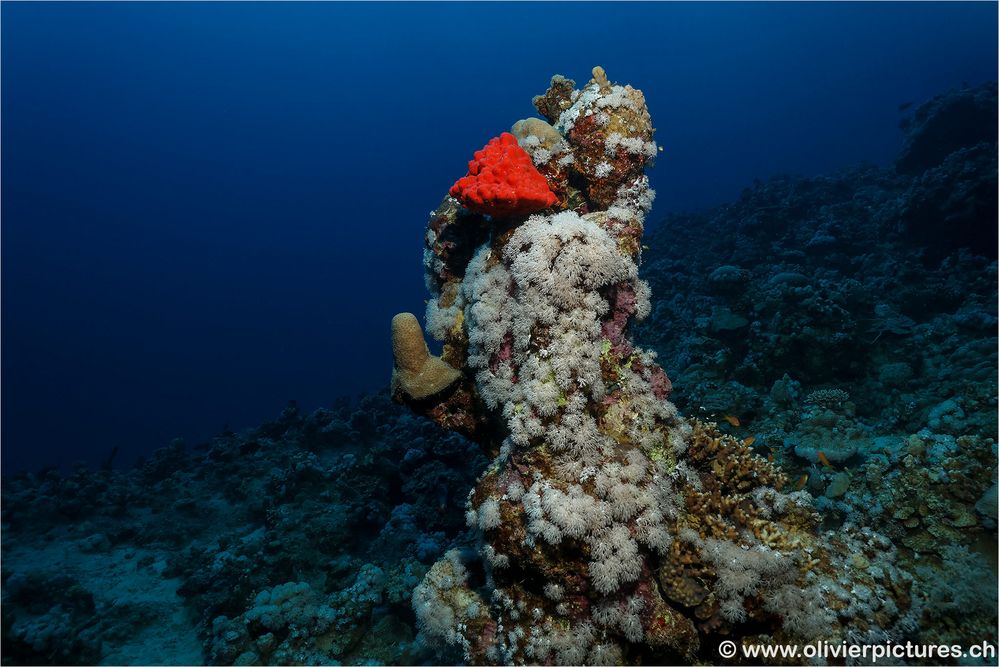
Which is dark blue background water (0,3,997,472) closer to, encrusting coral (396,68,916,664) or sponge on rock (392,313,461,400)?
sponge on rock (392,313,461,400)

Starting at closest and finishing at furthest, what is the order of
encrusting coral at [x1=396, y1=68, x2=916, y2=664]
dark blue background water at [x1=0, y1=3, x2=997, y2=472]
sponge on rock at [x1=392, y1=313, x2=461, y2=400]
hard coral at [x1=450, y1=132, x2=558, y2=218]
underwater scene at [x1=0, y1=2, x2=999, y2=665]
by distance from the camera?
encrusting coral at [x1=396, y1=68, x2=916, y2=664] → underwater scene at [x1=0, y1=2, x2=999, y2=665] → hard coral at [x1=450, y1=132, x2=558, y2=218] → sponge on rock at [x1=392, y1=313, x2=461, y2=400] → dark blue background water at [x1=0, y1=3, x2=997, y2=472]

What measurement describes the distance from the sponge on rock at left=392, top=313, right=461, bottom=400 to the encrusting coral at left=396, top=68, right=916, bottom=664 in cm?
14

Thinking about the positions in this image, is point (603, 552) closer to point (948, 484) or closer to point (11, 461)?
point (948, 484)

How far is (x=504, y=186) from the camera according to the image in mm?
4277

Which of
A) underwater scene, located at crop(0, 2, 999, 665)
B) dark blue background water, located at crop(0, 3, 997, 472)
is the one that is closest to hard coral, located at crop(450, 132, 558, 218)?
underwater scene, located at crop(0, 2, 999, 665)

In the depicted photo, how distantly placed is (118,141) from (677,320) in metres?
173

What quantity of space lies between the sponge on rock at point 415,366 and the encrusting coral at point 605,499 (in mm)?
143

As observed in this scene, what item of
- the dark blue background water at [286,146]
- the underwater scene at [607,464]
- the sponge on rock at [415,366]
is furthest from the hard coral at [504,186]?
the dark blue background water at [286,146]

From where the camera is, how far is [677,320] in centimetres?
1445

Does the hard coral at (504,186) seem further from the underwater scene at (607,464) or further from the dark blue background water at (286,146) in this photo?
the dark blue background water at (286,146)

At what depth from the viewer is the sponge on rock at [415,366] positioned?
4.91m

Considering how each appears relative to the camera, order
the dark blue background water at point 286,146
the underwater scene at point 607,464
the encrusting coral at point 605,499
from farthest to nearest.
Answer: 1. the dark blue background water at point 286,146
2. the underwater scene at point 607,464
3. the encrusting coral at point 605,499

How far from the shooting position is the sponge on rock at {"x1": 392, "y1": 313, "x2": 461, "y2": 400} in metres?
4.91

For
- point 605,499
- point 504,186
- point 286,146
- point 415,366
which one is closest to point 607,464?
point 605,499
